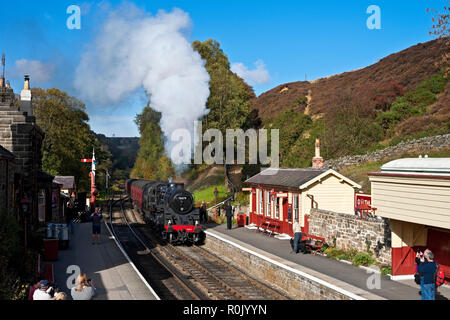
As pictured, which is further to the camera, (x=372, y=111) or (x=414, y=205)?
(x=372, y=111)

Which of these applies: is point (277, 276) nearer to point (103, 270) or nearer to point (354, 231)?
point (354, 231)

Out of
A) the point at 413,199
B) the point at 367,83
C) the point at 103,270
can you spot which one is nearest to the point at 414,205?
the point at 413,199

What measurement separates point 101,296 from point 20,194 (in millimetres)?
6207

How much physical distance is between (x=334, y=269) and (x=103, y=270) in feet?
24.1

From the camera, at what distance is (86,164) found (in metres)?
49.6

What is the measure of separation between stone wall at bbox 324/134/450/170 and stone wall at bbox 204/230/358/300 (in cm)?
1157

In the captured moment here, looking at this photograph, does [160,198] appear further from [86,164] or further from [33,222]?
[86,164]

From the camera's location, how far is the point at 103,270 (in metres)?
14.7

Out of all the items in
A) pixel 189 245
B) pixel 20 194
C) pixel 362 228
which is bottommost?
pixel 189 245

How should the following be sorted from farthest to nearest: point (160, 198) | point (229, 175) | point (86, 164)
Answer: point (86, 164) → point (229, 175) → point (160, 198)

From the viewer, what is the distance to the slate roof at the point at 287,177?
20309 millimetres
